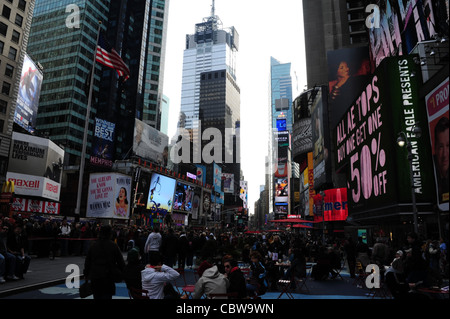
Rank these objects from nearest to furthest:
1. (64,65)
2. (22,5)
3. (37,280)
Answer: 1. (37,280)
2. (22,5)
3. (64,65)

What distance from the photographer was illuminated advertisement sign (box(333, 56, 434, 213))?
59.5ft

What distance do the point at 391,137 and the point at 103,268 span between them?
18.4m

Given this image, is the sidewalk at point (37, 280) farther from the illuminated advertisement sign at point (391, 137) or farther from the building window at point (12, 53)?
the building window at point (12, 53)

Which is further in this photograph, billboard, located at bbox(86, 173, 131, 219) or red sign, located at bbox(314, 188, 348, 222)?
red sign, located at bbox(314, 188, 348, 222)

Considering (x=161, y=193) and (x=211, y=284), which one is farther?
(x=161, y=193)

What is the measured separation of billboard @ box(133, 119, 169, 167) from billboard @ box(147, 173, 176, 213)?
623cm

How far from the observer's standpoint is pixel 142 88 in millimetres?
105500

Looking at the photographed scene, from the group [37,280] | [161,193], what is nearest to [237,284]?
[37,280]

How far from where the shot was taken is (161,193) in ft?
210

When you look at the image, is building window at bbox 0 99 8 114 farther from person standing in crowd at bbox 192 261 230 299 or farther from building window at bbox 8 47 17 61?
person standing in crowd at bbox 192 261 230 299

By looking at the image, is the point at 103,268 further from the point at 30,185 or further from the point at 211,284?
the point at 30,185

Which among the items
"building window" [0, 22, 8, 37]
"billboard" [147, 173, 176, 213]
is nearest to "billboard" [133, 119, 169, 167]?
"billboard" [147, 173, 176, 213]

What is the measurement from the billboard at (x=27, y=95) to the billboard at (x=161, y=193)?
2322 cm
